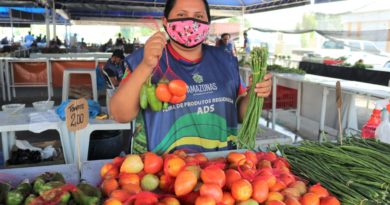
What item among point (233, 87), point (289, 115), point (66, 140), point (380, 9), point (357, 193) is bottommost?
point (289, 115)

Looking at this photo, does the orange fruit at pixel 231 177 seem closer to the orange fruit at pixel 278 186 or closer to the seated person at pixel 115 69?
the orange fruit at pixel 278 186

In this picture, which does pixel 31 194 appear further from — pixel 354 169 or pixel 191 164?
pixel 354 169

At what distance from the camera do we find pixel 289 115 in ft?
24.1

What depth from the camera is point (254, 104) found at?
1.77 meters

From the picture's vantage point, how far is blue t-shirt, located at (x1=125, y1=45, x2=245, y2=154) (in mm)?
1839

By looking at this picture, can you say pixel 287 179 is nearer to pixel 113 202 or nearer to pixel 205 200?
pixel 205 200

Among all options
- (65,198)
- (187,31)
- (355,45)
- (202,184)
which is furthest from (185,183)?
(355,45)

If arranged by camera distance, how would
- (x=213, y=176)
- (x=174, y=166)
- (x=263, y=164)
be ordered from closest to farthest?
(x=213, y=176) < (x=174, y=166) < (x=263, y=164)

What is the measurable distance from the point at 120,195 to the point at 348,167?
→ 37.7 inches

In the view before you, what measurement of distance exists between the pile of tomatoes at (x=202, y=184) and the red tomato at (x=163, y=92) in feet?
1.01

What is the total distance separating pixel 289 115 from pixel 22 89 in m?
7.59

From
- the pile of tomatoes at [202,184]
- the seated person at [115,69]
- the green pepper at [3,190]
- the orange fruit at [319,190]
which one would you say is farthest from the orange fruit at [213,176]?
the seated person at [115,69]

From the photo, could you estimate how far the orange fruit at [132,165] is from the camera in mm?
1343

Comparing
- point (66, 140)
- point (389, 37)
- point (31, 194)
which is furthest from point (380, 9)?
point (31, 194)
